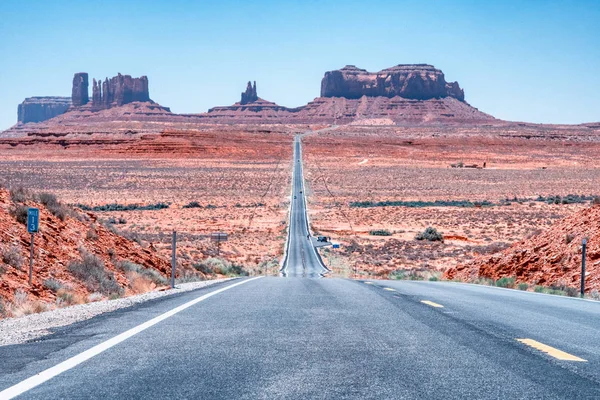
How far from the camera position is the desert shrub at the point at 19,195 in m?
16.3

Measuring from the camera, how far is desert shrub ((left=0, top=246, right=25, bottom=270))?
41.1ft

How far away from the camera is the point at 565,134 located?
A: 6708 inches

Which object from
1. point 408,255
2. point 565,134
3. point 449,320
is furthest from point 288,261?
point 565,134

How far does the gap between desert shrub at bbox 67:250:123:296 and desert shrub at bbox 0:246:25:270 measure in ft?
4.90

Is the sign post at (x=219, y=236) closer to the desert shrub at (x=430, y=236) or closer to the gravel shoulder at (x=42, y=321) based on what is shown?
the desert shrub at (x=430, y=236)

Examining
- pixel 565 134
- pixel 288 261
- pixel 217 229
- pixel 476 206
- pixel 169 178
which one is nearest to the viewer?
pixel 288 261

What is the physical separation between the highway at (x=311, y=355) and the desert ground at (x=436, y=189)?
1696cm

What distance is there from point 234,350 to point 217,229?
49455 mm

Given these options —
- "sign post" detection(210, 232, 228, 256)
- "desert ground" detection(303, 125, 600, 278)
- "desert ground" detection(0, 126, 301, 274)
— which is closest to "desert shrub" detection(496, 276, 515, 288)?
"desert ground" detection(303, 125, 600, 278)

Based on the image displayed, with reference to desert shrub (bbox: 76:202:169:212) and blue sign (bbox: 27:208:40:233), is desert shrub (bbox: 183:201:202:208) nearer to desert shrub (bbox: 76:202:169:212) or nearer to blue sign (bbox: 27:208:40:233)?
desert shrub (bbox: 76:202:169:212)

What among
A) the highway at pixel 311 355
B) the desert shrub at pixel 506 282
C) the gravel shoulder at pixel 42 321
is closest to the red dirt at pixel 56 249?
the gravel shoulder at pixel 42 321

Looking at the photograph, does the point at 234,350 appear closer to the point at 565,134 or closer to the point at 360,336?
the point at 360,336

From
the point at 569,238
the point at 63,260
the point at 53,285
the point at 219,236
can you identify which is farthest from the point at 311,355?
the point at 219,236

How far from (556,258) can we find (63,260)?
46.3ft
